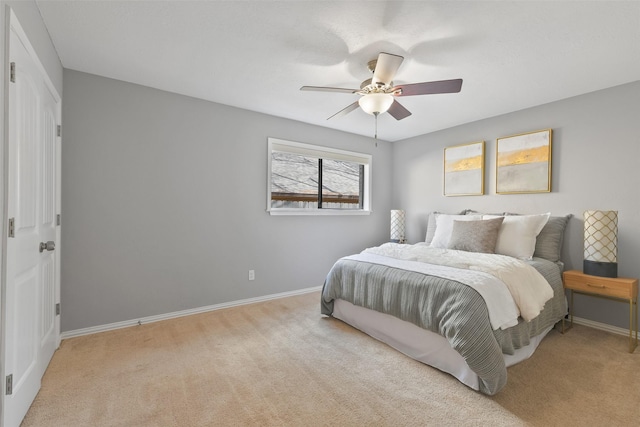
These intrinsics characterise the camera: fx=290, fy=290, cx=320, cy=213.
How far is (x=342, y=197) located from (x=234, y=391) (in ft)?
10.9

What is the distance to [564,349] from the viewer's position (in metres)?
2.46

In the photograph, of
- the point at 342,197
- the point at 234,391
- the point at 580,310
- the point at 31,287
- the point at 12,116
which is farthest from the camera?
the point at 342,197

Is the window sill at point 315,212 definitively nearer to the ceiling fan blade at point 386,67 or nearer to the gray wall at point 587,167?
the gray wall at point 587,167

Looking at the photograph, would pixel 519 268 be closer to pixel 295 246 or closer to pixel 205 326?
pixel 295 246

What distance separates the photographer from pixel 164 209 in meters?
3.04

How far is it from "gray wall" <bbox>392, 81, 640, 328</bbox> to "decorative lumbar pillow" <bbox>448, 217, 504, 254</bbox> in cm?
→ 71

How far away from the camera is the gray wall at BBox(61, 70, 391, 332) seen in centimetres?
263

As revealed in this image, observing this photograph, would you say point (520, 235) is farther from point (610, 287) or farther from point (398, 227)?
point (398, 227)

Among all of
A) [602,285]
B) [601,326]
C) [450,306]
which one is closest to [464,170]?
[602,285]

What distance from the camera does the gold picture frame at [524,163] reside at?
331 cm

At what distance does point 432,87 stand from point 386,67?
0.39 metres

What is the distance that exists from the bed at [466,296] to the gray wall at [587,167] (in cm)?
28

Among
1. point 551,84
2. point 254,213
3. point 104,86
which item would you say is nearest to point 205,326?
point 254,213

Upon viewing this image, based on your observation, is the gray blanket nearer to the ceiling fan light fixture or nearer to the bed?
the bed
